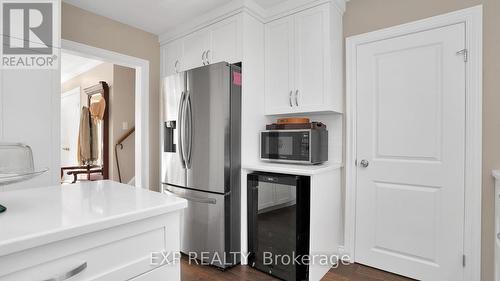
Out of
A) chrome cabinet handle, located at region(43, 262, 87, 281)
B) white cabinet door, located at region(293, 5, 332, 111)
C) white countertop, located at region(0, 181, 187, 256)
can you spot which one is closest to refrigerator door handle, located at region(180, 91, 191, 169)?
white cabinet door, located at region(293, 5, 332, 111)

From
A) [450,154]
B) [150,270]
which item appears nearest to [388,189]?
[450,154]

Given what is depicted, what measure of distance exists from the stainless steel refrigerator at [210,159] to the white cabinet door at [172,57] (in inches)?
20.7

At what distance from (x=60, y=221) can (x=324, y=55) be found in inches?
84.7

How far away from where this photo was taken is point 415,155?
2.12 m

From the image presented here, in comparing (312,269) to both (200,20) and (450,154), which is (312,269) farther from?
(200,20)

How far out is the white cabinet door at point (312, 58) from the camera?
7.36 feet

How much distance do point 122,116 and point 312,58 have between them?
3338 millimetres

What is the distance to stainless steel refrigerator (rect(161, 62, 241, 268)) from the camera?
2281 millimetres

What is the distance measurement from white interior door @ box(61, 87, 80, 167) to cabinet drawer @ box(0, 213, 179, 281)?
5.22 metres

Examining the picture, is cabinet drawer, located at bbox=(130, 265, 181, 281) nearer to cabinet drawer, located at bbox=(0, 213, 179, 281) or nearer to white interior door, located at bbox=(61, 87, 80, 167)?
cabinet drawer, located at bbox=(0, 213, 179, 281)

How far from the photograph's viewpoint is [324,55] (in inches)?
88.5
